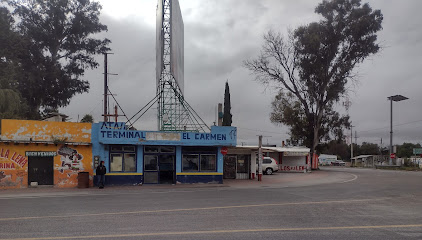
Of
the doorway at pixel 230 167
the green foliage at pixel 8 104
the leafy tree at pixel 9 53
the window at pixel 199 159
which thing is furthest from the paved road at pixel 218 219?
the leafy tree at pixel 9 53

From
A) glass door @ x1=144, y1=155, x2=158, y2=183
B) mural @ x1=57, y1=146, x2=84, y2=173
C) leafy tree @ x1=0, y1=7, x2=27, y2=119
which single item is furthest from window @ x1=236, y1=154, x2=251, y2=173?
leafy tree @ x1=0, y1=7, x2=27, y2=119

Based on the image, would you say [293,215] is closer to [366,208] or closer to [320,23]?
[366,208]

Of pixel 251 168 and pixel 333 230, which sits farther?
pixel 251 168

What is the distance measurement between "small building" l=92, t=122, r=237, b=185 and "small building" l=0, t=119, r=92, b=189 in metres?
0.79

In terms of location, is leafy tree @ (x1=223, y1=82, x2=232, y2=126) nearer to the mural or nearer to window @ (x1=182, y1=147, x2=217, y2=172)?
window @ (x1=182, y1=147, x2=217, y2=172)

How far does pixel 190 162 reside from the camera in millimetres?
24969

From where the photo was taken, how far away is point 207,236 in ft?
27.1

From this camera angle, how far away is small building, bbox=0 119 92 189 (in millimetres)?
21406

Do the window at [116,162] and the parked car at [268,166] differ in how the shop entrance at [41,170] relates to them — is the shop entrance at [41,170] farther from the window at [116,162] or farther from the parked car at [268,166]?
the parked car at [268,166]

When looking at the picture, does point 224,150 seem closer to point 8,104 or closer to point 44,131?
point 44,131

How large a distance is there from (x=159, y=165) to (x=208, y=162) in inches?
126

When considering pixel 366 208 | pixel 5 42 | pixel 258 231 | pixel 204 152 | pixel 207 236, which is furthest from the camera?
pixel 5 42

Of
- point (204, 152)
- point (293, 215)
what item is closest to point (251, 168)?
point (204, 152)

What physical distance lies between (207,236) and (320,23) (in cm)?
4264
